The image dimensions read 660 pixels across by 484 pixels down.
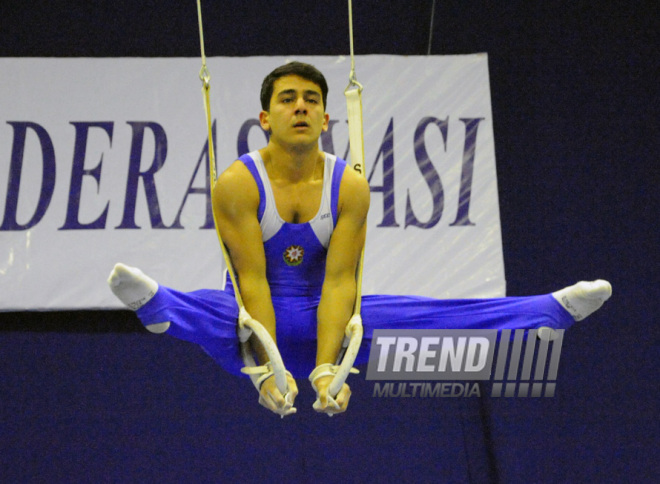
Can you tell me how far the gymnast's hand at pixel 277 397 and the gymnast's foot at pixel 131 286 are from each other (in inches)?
15.7

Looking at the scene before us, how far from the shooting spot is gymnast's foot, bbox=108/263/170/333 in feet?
7.94

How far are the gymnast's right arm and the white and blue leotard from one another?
0.05 meters

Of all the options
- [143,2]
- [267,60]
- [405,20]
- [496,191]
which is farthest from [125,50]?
[496,191]

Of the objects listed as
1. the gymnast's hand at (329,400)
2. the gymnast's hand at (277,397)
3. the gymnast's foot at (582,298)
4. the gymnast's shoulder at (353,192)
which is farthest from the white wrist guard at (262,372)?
the gymnast's foot at (582,298)

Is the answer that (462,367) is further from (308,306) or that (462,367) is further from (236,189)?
(236,189)

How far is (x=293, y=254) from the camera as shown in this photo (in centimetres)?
294

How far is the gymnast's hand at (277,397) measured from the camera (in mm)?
2602

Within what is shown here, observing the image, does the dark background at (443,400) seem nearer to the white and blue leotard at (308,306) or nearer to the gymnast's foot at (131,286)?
the white and blue leotard at (308,306)

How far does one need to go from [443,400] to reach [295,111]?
2.05 meters

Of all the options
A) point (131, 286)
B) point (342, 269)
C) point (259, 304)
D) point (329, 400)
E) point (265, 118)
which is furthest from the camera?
point (265, 118)

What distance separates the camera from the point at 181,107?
4.31 m

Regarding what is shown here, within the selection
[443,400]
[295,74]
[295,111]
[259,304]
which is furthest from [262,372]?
[443,400]

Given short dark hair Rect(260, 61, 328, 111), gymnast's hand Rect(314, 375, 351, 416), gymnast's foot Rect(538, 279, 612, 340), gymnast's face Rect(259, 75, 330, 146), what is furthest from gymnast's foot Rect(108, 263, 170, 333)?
gymnast's foot Rect(538, 279, 612, 340)

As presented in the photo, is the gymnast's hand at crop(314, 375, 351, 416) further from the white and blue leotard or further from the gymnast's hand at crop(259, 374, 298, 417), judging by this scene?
the white and blue leotard
